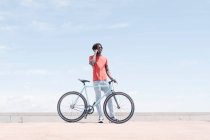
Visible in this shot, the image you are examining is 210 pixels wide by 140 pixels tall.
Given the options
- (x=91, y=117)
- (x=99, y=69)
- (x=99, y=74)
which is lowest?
(x=91, y=117)

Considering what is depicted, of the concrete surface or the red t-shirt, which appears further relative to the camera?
the concrete surface

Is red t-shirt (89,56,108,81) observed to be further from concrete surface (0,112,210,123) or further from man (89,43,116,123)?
concrete surface (0,112,210,123)

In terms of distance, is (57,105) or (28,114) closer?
(57,105)

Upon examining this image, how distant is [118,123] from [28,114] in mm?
5891

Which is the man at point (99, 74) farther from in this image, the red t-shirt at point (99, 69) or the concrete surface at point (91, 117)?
the concrete surface at point (91, 117)

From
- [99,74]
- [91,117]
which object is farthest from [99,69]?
Answer: [91,117]

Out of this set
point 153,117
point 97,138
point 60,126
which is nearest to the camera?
point 97,138

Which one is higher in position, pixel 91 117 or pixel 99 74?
pixel 99 74

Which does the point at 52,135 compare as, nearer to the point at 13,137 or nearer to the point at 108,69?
the point at 13,137

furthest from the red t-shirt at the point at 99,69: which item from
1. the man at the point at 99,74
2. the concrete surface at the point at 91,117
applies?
the concrete surface at the point at 91,117

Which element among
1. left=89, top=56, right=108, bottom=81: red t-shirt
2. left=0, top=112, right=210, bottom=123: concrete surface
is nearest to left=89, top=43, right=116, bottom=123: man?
left=89, top=56, right=108, bottom=81: red t-shirt

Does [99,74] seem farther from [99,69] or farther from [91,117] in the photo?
[91,117]

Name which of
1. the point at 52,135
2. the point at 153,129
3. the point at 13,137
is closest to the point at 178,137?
the point at 153,129

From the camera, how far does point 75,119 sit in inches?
466
